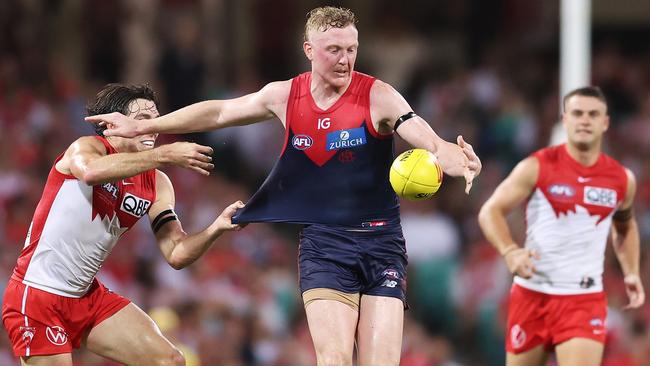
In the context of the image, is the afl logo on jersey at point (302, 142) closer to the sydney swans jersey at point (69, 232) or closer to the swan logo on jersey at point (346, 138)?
the swan logo on jersey at point (346, 138)

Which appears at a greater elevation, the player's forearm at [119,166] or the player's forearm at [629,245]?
the player's forearm at [119,166]

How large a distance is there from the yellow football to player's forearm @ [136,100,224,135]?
1.19 meters

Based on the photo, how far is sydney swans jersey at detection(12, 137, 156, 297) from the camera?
24.2 feet

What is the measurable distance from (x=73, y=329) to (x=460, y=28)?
1236cm

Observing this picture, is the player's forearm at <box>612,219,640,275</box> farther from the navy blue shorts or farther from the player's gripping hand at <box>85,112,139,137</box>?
the player's gripping hand at <box>85,112,139,137</box>

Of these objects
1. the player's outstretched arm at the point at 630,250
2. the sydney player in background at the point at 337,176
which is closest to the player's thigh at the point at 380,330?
the sydney player in background at the point at 337,176

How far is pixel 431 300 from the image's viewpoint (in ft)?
43.5

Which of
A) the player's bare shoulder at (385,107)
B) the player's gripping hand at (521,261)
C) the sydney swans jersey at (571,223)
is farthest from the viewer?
the sydney swans jersey at (571,223)

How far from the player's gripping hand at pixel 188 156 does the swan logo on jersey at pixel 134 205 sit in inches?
30.2

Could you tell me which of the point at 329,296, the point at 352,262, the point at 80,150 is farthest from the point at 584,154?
the point at 80,150

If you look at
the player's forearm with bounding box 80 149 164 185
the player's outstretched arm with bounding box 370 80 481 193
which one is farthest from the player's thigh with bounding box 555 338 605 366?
the player's forearm with bounding box 80 149 164 185

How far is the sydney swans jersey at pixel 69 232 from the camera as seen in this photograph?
24.2 ft

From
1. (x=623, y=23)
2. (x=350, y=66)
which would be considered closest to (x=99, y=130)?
(x=350, y=66)

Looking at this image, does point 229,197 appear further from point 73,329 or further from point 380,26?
point 73,329
